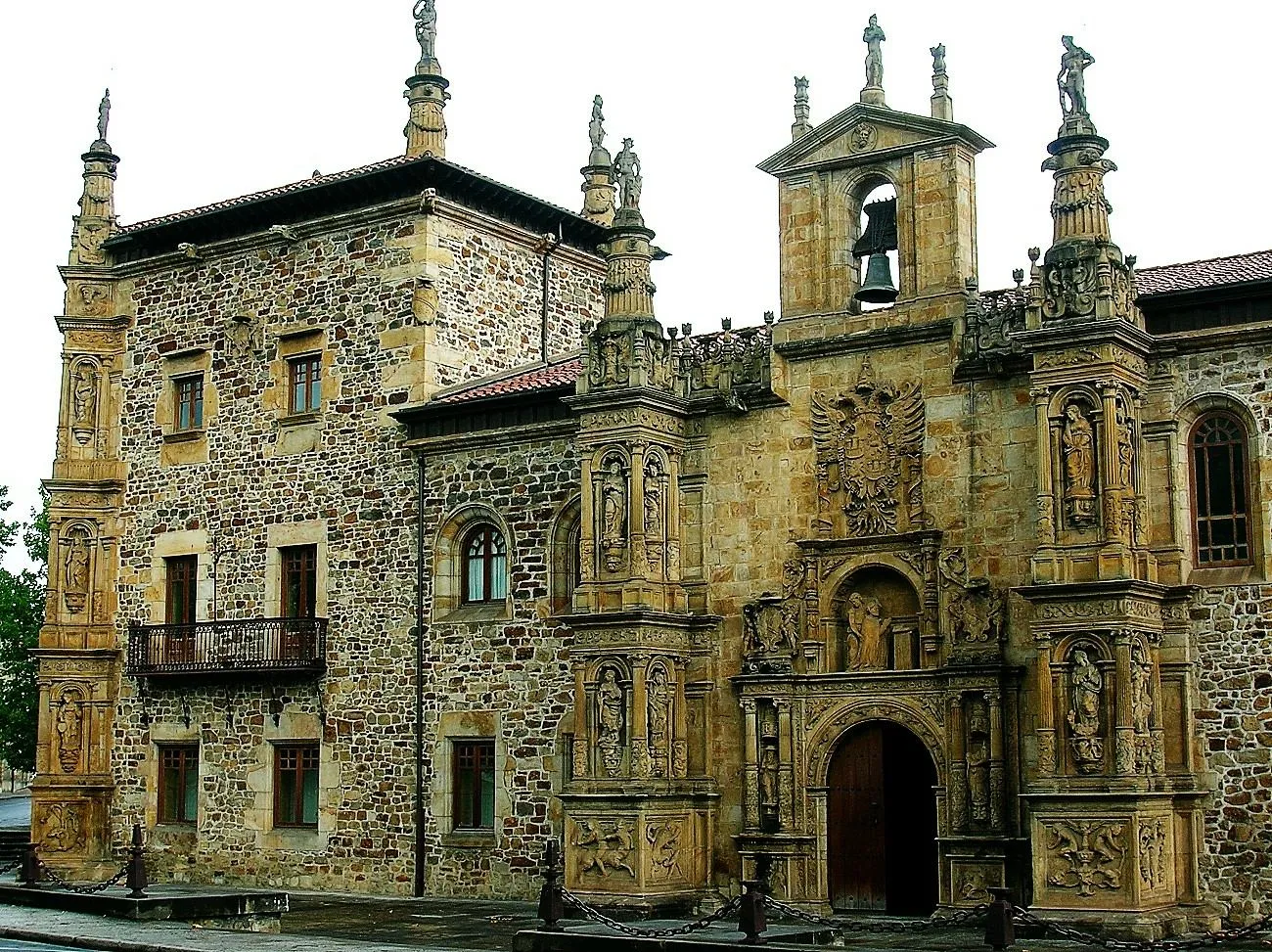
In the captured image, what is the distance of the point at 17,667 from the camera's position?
45.8 metres

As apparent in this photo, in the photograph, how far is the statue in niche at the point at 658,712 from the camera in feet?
79.6

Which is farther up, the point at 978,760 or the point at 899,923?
the point at 978,760

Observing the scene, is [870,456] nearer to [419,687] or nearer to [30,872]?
[419,687]

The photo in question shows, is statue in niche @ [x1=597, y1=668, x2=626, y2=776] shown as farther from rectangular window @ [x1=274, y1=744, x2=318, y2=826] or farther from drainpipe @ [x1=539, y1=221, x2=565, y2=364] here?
drainpipe @ [x1=539, y1=221, x2=565, y2=364]

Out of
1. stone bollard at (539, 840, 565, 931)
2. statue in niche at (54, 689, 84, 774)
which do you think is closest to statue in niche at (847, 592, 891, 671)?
stone bollard at (539, 840, 565, 931)

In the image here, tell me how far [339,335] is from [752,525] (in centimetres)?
1000

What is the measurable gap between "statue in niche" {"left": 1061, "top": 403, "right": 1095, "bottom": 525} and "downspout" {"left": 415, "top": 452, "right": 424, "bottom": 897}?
12180 mm

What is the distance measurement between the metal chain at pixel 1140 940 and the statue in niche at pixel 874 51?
1167cm

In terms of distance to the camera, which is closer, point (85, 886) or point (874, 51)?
point (874, 51)

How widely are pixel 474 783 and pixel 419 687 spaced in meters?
1.89

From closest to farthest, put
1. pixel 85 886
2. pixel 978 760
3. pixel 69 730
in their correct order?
pixel 978 760 < pixel 85 886 < pixel 69 730

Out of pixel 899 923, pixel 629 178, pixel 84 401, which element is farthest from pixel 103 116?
pixel 899 923

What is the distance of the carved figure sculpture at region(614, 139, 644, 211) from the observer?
2573 centimetres

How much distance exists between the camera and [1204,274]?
2294 cm
